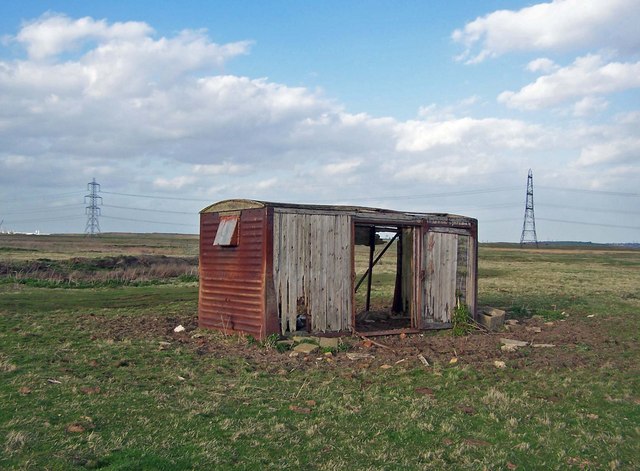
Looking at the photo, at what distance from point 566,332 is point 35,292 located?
1827 centimetres

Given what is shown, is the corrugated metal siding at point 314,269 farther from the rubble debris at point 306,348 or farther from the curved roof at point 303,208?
the rubble debris at point 306,348

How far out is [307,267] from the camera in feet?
47.2

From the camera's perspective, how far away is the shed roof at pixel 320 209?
14.2m

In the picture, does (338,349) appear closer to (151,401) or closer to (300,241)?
(300,241)

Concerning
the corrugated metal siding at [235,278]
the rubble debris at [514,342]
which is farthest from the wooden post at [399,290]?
the corrugated metal siding at [235,278]

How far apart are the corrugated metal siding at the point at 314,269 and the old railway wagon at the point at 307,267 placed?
23mm

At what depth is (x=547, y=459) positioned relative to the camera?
22.1 ft

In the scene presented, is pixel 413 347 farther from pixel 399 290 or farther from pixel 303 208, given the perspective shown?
pixel 399 290

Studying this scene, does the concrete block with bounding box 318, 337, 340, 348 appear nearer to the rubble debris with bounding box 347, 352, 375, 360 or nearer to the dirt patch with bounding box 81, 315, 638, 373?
the dirt patch with bounding box 81, 315, 638, 373

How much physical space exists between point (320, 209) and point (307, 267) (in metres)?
1.42

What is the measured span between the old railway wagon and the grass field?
84 centimetres

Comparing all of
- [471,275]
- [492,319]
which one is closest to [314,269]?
[471,275]

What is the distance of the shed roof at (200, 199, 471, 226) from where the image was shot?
46.6 ft

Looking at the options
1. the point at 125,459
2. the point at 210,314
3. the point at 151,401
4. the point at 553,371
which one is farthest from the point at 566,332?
the point at 125,459
